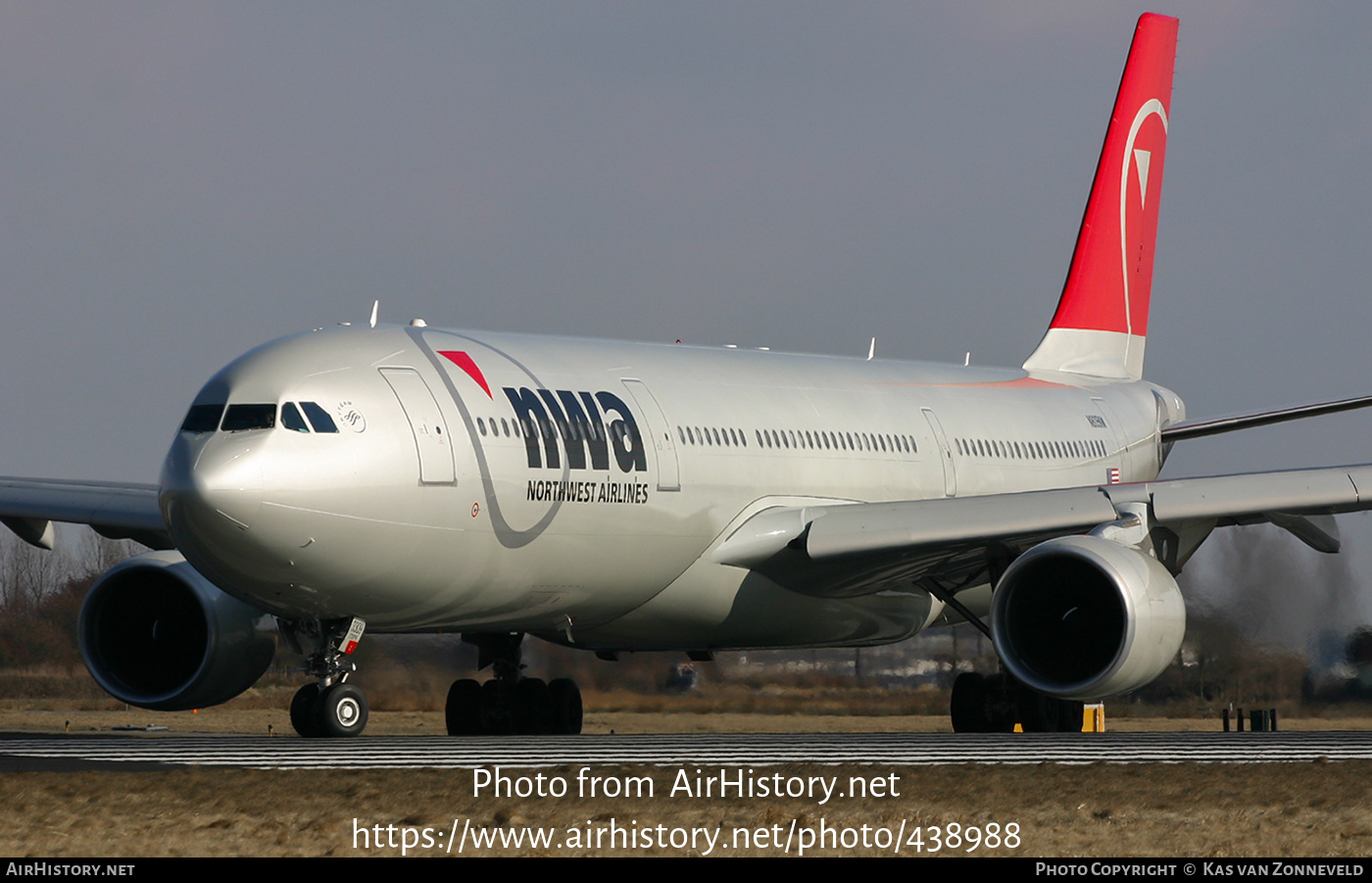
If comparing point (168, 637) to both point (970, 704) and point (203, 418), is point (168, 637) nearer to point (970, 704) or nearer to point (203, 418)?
point (203, 418)

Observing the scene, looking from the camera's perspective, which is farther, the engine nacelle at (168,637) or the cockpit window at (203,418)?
the engine nacelle at (168,637)

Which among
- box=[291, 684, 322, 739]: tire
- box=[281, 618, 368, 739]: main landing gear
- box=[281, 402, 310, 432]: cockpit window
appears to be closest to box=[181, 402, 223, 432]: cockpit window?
box=[281, 402, 310, 432]: cockpit window

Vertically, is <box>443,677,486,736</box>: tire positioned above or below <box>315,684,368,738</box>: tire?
below

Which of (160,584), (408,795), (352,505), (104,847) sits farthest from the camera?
(160,584)

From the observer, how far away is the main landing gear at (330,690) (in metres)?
14.2

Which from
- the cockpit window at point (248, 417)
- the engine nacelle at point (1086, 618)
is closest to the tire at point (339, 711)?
the cockpit window at point (248, 417)

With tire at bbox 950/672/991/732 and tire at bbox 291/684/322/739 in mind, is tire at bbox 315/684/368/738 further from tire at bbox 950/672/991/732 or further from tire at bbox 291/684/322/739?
tire at bbox 950/672/991/732

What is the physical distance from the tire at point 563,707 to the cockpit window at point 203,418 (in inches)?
227

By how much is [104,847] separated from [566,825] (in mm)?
1956

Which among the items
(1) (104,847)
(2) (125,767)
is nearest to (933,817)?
(1) (104,847)

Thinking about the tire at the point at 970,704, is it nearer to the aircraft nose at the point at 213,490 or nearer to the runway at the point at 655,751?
the runway at the point at 655,751

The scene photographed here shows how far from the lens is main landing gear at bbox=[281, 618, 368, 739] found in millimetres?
14234

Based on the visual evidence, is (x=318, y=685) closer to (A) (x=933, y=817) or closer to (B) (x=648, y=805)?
(B) (x=648, y=805)

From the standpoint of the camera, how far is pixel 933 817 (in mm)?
9109
